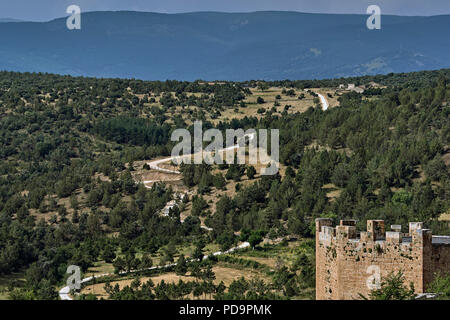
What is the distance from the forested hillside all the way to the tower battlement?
16.3 meters

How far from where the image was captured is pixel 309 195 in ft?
220

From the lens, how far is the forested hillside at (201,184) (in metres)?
58.2

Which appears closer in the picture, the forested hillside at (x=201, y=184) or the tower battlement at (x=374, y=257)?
the tower battlement at (x=374, y=257)

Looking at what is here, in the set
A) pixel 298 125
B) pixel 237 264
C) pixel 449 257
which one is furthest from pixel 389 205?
pixel 449 257

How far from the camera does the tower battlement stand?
22.7 meters

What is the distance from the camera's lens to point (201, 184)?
79.4 meters

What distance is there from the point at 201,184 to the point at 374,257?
186ft

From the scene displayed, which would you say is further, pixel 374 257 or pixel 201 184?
pixel 201 184

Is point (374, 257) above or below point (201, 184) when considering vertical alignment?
above

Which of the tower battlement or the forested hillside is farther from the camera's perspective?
the forested hillside

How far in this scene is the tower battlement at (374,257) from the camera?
22719 mm

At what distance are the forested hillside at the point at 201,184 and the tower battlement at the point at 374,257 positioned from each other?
16.3 meters
